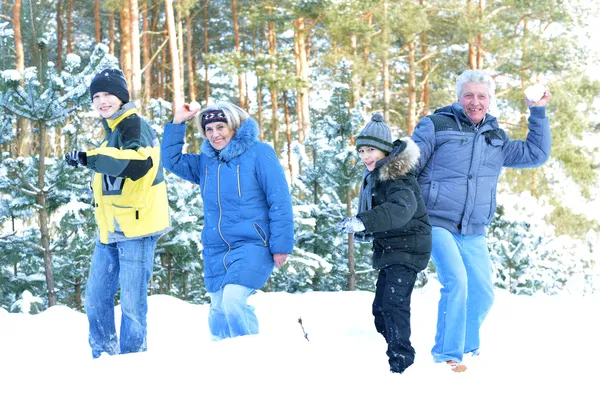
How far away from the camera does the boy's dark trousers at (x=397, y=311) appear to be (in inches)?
145

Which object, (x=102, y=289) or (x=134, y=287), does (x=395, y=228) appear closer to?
(x=134, y=287)

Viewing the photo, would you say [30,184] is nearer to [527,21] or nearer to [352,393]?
[352,393]

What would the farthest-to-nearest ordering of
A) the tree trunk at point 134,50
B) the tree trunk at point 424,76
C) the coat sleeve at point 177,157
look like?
1. the tree trunk at point 424,76
2. the tree trunk at point 134,50
3. the coat sleeve at point 177,157

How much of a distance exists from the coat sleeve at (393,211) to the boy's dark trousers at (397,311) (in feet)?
1.05

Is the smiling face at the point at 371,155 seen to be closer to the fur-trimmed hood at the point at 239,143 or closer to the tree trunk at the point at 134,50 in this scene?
the fur-trimmed hood at the point at 239,143

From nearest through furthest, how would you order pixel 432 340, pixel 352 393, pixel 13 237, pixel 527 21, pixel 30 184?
1. pixel 352 393
2. pixel 432 340
3. pixel 30 184
4. pixel 13 237
5. pixel 527 21

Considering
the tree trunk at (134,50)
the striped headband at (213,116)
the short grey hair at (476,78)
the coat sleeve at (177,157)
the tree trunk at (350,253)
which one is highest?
the tree trunk at (134,50)

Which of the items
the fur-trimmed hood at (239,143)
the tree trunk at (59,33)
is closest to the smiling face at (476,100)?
the fur-trimmed hood at (239,143)

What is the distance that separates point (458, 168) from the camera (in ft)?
13.7

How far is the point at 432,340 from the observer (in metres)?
5.00

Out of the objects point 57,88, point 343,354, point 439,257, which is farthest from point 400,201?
point 57,88

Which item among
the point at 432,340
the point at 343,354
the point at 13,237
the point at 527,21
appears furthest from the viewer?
the point at 527,21

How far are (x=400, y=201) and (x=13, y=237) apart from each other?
261 inches

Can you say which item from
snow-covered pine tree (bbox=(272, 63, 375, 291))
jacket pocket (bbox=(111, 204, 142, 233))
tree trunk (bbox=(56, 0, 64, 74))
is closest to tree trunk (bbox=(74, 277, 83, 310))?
snow-covered pine tree (bbox=(272, 63, 375, 291))
